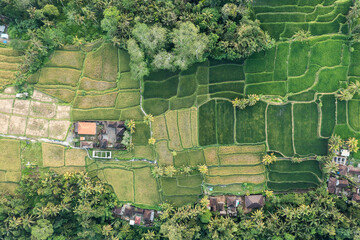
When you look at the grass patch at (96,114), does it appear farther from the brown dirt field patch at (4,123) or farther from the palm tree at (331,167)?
the palm tree at (331,167)

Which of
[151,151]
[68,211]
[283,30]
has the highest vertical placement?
[283,30]

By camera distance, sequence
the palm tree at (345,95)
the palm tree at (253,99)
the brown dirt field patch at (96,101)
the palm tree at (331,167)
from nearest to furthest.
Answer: the palm tree at (331,167)
the palm tree at (345,95)
the palm tree at (253,99)
the brown dirt field patch at (96,101)

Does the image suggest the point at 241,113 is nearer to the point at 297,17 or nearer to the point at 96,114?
the point at 297,17

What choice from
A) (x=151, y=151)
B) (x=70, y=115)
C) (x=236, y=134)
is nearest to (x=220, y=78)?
(x=236, y=134)

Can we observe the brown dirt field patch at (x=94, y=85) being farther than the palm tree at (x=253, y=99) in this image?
Yes

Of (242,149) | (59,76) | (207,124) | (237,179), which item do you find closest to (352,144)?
(242,149)

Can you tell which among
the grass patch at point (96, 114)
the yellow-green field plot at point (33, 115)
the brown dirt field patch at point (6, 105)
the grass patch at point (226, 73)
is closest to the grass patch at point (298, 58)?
the grass patch at point (226, 73)

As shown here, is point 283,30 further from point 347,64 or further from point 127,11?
point 127,11

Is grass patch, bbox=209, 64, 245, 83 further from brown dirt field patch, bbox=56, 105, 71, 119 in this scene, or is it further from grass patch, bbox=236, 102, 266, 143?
brown dirt field patch, bbox=56, 105, 71, 119
